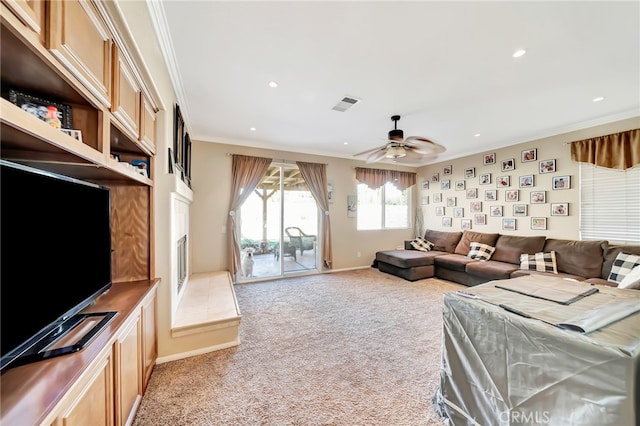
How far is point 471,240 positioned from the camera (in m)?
4.99

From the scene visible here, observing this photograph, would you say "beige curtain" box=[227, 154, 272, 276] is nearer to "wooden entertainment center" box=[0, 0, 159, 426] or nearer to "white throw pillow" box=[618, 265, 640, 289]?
"wooden entertainment center" box=[0, 0, 159, 426]

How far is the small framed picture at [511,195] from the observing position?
4523mm

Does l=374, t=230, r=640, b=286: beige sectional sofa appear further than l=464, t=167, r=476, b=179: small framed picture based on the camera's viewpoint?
No

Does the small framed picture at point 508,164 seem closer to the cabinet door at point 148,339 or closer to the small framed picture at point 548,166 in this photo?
the small framed picture at point 548,166

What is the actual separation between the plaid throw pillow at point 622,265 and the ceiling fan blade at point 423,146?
260cm

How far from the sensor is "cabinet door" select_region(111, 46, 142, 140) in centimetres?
138

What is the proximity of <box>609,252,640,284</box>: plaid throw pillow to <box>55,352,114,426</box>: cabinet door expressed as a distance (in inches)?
199

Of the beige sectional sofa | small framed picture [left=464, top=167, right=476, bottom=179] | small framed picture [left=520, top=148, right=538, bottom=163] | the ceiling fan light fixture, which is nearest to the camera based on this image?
the ceiling fan light fixture

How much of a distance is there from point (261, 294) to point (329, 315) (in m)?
1.41

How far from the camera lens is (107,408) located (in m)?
1.19

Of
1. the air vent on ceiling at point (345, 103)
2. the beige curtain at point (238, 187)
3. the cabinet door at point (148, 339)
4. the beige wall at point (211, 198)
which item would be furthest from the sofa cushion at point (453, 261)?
the cabinet door at point (148, 339)

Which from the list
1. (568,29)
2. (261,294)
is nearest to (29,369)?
(261,294)

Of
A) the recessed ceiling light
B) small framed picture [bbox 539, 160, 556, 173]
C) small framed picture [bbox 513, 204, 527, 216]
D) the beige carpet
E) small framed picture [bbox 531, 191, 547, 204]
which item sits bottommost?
the beige carpet

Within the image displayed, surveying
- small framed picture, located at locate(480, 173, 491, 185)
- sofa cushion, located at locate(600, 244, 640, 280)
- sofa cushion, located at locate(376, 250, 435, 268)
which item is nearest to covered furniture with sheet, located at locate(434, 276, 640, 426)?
sofa cushion, located at locate(600, 244, 640, 280)
